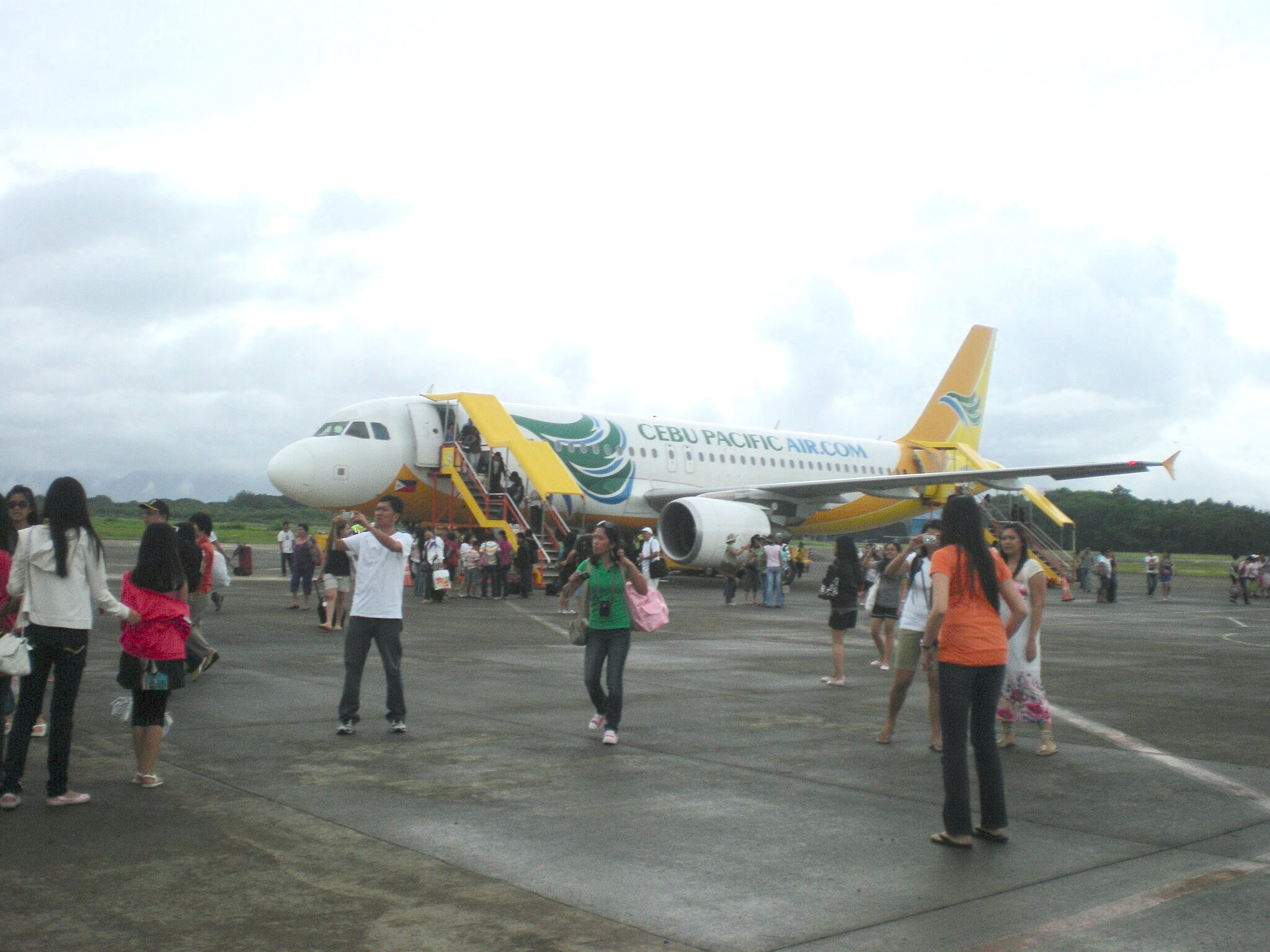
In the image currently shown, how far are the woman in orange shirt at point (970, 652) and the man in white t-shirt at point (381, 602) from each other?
12.9 feet

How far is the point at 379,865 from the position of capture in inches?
192

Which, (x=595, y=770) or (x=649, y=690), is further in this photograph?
(x=649, y=690)

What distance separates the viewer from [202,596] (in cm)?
1083

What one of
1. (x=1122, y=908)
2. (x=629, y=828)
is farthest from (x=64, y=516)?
(x=1122, y=908)

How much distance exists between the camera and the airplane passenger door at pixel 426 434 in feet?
86.7

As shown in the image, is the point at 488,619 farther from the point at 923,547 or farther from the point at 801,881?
the point at 801,881

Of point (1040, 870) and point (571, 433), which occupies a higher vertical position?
point (571, 433)

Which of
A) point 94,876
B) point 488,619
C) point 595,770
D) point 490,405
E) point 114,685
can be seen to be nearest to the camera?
point 94,876

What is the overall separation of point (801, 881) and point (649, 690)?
5.81 metres

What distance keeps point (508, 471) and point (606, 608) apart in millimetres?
18594

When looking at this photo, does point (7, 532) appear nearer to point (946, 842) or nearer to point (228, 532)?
point (946, 842)

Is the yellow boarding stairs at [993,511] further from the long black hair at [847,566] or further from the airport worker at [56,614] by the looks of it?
the airport worker at [56,614]

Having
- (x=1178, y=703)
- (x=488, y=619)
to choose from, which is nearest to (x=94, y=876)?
(x=1178, y=703)

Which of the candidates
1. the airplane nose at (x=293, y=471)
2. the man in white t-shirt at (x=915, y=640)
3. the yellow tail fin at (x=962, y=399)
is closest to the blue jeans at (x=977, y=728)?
the man in white t-shirt at (x=915, y=640)
